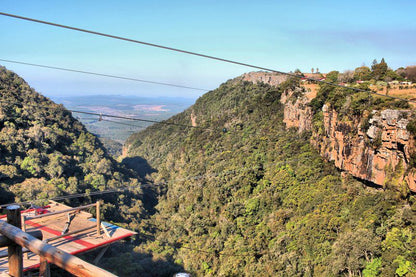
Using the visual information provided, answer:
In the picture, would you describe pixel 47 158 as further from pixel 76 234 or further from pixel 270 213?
pixel 76 234

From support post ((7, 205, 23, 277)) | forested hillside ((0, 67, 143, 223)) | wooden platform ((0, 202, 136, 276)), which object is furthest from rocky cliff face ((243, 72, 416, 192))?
forested hillside ((0, 67, 143, 223))

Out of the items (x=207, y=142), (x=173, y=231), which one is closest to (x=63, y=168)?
(x=173, y=231)

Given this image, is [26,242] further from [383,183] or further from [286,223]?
[286,223]

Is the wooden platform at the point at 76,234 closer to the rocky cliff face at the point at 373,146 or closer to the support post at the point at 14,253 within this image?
the support post at the point at 14,253

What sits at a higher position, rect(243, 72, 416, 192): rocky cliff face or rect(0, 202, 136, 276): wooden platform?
rect(243, 72, 416, 192): rocky cliff face

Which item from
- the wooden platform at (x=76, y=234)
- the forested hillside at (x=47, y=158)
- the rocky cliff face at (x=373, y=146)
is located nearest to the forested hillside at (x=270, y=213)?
the rocky cliff face at (x=373, y=146)

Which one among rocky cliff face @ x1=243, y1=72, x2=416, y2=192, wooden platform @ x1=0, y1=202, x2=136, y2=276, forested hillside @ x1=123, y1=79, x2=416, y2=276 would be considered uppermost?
rocky cliff face @ x1=243, y1=72, x2=416, y2=192

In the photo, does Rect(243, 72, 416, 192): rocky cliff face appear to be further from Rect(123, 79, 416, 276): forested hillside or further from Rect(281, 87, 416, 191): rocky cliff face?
Rect(123, 79, 416, 276): forested hillside
